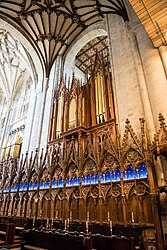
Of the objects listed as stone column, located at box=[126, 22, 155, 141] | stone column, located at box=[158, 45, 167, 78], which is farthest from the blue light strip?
stone column, located at box=[158, 45, 167, 78]

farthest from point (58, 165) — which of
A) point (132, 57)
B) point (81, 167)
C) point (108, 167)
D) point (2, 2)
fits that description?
point (2, 2)

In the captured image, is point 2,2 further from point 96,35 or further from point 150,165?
point 150,165

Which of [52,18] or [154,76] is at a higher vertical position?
[52,18]

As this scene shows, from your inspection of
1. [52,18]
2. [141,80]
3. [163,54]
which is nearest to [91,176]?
[141,80]

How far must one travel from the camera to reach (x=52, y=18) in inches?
503

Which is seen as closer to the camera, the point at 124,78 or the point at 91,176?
the point at 91,176

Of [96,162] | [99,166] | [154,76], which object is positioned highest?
[154,76]

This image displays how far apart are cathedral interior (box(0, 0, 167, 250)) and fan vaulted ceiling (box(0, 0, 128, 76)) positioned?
66 millimetres

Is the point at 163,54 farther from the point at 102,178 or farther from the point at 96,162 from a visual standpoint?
the point at 102,178

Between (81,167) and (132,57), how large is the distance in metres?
5.68

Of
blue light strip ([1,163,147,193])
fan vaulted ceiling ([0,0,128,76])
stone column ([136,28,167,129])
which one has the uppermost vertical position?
fan vaulted ceiling ([0,0,128,76])

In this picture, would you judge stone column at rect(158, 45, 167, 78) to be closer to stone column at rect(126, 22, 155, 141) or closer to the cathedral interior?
the cathedral interior

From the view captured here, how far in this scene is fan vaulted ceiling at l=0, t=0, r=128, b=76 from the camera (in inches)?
461

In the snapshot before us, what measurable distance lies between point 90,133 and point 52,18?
9568 mm
